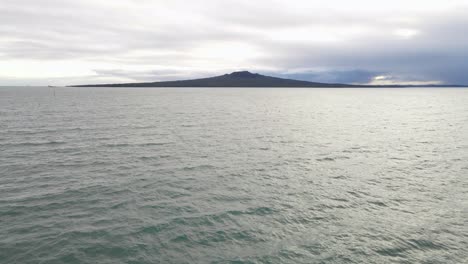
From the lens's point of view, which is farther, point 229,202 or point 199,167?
point 199,167

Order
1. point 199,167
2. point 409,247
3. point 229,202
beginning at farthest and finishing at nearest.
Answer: point 199,167
point 229,202
point 409,247

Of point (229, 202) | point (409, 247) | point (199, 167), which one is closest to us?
point (409, 247)

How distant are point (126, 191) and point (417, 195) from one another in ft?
86.5

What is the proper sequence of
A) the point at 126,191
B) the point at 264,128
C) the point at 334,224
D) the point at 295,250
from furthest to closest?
the point at 264,128
the point at 126,191
the point at 334,224
the point at 295,250

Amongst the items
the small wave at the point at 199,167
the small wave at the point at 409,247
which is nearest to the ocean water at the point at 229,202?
the small wave at the point at 409,247

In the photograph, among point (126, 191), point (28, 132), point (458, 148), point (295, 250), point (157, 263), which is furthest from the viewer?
point (28, 132)

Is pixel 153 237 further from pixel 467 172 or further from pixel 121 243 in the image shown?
pixel 467 172

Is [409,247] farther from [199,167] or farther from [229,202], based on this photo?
[199,167]

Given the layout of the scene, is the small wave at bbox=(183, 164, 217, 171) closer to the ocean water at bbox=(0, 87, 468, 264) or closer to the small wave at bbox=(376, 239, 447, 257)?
the ocean water at bbox=(0, 87, 468, 264)

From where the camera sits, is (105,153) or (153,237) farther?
(105,153)

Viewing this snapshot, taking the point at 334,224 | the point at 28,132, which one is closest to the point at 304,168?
the point at 334,224

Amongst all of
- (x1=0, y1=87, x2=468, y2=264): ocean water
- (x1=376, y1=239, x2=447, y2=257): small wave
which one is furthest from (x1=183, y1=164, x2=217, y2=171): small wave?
(x1=376, y1=239, x2=447, y2=257): small wave

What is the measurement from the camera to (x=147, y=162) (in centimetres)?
3684

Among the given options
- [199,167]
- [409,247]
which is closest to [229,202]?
[199,167]
